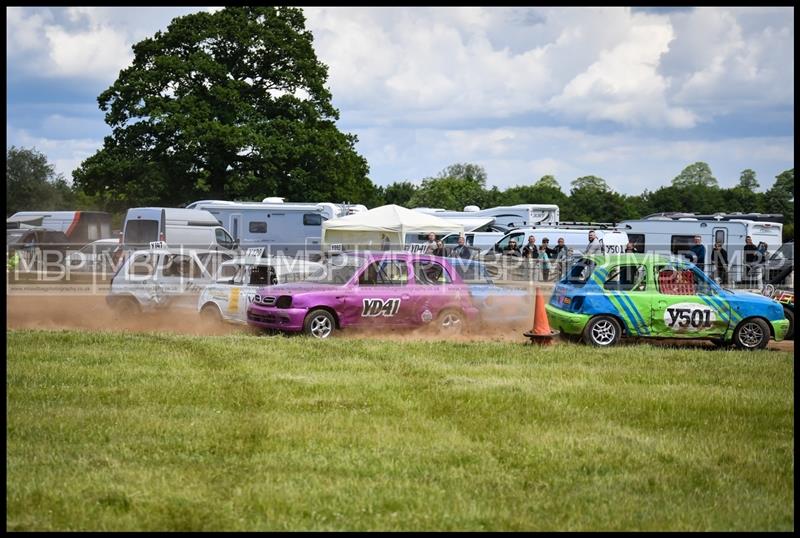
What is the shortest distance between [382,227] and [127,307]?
13.3 m

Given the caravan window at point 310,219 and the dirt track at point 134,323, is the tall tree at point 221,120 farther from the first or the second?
the dirt track at point 134,323

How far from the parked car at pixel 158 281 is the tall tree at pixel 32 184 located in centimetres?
5519

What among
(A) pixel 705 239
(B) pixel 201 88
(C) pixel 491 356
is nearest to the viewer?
(C) pixel 491 356

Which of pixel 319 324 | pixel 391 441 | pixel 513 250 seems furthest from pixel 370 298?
pixel 513 250

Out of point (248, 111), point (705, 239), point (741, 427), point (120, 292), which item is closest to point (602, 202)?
point (248, 111)

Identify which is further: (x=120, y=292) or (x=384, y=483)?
(x=120, y=292)

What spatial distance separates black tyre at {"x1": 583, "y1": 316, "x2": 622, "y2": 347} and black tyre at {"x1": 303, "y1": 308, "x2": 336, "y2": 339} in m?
4.00

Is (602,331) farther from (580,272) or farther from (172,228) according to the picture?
(172,228)

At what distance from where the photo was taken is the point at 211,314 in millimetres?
16672

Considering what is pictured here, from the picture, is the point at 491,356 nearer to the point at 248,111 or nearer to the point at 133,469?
the point at 133,469

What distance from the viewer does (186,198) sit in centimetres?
4634

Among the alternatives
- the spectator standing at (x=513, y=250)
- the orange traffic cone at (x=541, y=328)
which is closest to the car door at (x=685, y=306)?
the orange traffic cone at (x=541, y=328)

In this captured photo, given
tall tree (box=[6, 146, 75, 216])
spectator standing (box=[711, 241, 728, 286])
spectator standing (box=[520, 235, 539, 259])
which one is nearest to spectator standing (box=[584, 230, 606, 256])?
spectator standing (box=[520, 235, 539, 259])

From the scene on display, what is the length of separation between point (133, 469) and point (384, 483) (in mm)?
1873
